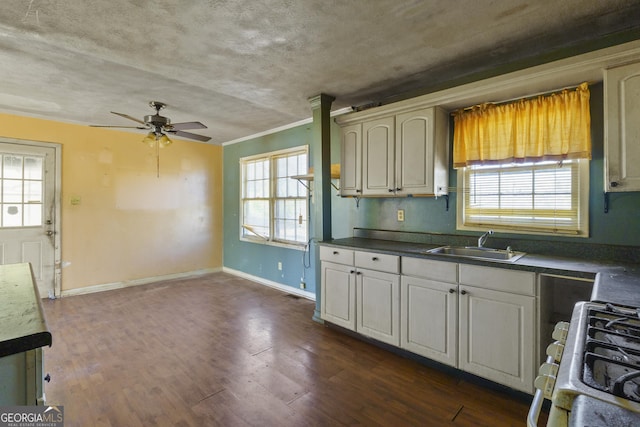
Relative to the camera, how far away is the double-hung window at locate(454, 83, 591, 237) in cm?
224

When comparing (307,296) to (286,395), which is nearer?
(286,395)

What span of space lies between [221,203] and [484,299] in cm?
503

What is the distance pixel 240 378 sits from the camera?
235cm

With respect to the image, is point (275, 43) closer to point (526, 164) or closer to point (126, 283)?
point (526, 164)

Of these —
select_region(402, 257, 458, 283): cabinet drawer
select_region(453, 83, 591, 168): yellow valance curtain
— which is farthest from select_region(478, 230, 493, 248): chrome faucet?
select_region(453, 83, 591, 168): yellow valance curtain

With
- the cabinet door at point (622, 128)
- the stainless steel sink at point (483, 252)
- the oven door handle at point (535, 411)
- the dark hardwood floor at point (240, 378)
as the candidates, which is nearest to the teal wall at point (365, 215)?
the stainless steel sink at point (483, 252)

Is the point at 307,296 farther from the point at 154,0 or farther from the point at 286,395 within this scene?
the point at 154,0

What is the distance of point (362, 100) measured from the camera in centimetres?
345

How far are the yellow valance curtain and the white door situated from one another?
5195 mm

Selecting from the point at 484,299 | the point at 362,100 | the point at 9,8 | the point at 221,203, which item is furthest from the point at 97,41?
the point at 221,203

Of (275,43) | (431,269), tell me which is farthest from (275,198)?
(431,269)

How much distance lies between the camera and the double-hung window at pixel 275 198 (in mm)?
4469

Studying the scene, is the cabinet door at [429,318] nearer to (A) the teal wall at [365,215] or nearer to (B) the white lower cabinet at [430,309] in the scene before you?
(B) the white lower cabinet at [430,309]

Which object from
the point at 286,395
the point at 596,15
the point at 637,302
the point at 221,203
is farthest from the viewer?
the point at 221,203
